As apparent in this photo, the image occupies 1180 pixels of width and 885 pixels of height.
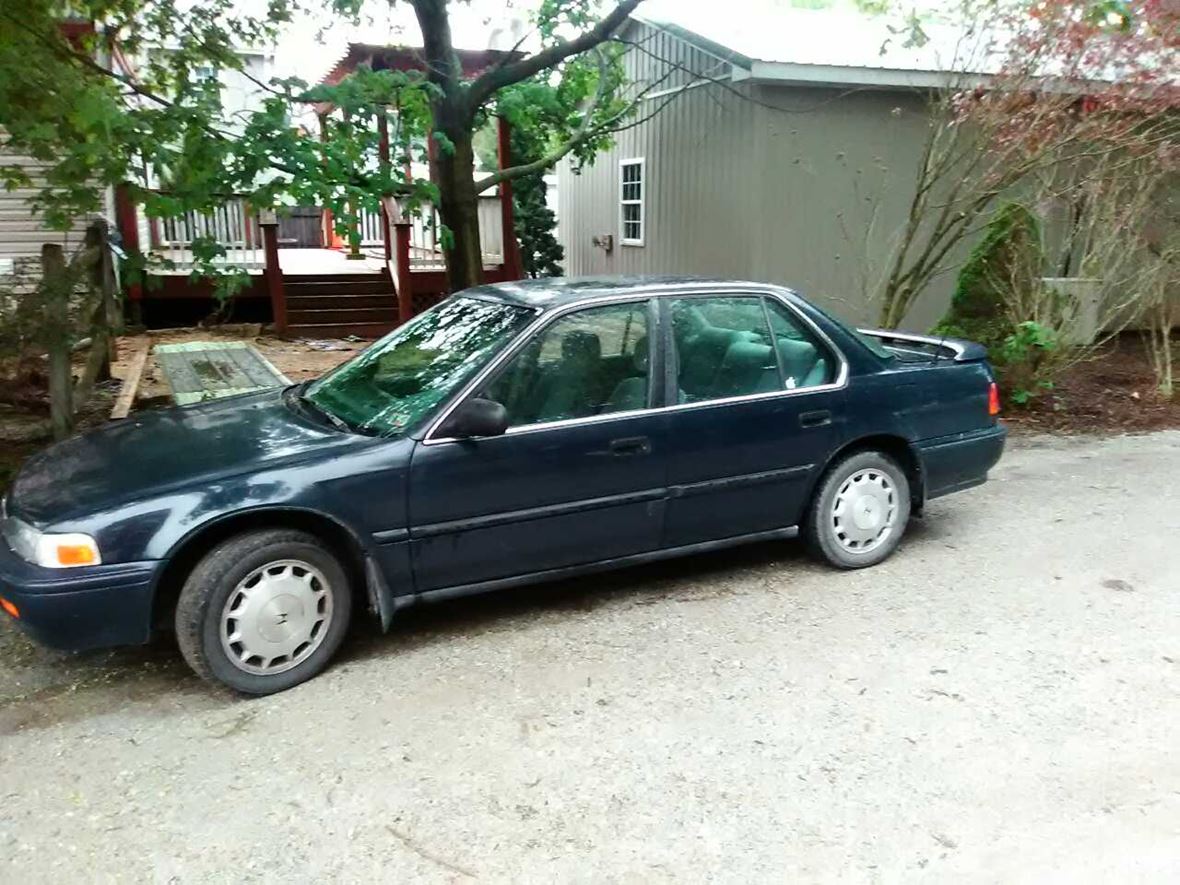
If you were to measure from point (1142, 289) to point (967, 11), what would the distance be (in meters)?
2.89

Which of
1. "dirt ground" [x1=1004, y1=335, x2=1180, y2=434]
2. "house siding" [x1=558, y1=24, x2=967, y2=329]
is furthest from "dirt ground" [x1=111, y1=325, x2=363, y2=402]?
"dirt ground" [x1=1004, y1=335, x2=1180, y2=434]

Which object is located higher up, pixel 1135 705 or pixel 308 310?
pixel 308 310

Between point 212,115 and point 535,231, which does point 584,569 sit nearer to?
point 212,115

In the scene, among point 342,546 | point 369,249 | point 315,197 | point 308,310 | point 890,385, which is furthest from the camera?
point 369,249

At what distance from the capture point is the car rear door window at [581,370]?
414 centimetres

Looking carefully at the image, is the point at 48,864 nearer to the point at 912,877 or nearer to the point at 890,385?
the point at 912,877

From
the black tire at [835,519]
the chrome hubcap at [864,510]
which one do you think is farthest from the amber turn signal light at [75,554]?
the chrome hubcap at [864,510]

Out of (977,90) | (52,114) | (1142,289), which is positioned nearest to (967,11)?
(977,90)

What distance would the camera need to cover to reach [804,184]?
10852 millimetres

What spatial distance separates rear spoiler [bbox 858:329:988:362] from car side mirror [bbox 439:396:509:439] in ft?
8.76

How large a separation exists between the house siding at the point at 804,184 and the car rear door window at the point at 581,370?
6.11m

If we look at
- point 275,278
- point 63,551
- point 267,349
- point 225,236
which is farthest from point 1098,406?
point 225,236

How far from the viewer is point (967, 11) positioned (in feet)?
27.6

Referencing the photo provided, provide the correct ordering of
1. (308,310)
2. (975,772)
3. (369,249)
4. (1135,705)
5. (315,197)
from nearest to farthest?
(975,772)
(1135,705)
(315,197)
(308,310)
(369,249)
